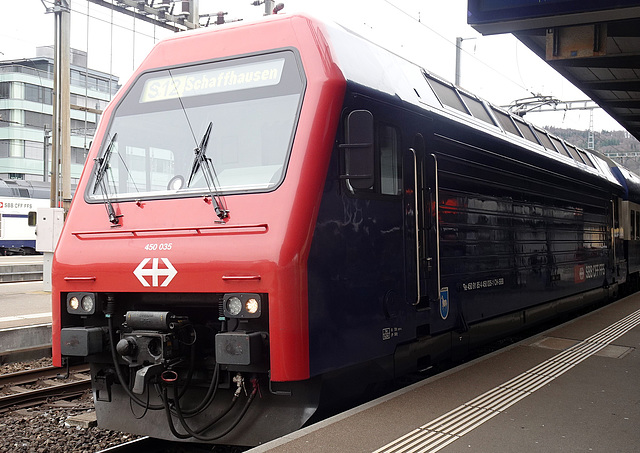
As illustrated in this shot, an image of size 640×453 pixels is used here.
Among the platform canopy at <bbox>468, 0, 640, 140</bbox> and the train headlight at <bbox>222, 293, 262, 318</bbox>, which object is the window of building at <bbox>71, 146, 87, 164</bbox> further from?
the train headlight at <bbox>222, 293, 262, 318</bbox>

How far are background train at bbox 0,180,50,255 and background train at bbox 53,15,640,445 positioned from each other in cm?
3317

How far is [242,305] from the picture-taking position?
4887mm

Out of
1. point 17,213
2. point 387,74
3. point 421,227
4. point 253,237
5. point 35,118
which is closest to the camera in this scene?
point 253,237

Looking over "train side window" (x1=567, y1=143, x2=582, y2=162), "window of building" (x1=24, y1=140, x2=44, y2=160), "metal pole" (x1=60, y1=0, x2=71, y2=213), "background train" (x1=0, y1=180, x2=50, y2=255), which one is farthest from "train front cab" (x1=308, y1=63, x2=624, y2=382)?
"window of building" (x1=24, y1=140, x2=44, y2=160)

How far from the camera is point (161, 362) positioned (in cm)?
500

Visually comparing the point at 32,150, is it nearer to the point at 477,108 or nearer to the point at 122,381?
the point at 477,108

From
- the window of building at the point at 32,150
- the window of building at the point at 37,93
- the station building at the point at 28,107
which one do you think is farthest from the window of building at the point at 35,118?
the window of building at the point at 32,150

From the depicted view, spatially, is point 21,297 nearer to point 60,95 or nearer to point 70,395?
point 60,95

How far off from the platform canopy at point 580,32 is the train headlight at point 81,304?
4298 mm

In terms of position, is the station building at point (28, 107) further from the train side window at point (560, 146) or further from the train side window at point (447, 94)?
the train side window at point (447, 94)

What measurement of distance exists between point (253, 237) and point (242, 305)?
1.57 ft

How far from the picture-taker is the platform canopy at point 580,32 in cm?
654

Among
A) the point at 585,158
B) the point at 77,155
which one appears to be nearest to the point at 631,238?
the point at 585,158

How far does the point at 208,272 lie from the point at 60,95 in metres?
11.7
